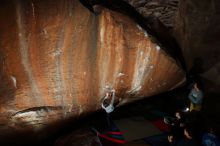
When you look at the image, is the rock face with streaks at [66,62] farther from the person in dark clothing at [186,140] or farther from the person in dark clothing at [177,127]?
the person in dark clothing at [186,140]

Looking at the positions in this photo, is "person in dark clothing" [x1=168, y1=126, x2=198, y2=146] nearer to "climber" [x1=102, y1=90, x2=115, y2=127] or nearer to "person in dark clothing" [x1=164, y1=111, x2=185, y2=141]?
"person in dark clothing" [x1=164, y1=111, x2=185, y2=141]

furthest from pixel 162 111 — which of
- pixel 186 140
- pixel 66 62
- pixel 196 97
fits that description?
pixel 66 62

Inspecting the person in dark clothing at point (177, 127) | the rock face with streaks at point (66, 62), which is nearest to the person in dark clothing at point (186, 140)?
the person in dark clothing at point (177, 127)

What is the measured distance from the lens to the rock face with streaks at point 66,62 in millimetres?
5496

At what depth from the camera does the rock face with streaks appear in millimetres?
5496

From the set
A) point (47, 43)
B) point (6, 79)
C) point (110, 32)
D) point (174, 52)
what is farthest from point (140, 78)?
point (6, 79)

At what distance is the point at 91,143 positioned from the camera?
22.5 ft

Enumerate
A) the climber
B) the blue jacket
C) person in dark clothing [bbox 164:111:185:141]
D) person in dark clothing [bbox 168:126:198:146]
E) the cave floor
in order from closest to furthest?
person in dark clothing [bbox 168:126:198:146] → person in dark clothing [bbox 164:111:185:141] → the blue jacket → the climber → the cave floor

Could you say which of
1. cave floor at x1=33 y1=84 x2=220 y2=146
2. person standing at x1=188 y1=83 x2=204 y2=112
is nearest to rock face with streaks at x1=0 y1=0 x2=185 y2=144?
cave floor at x1=33 y1=84 x2=220 y2=146

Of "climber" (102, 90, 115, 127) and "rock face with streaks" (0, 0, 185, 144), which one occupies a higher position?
"rock face with streaks" (0, 0, 185, 144)

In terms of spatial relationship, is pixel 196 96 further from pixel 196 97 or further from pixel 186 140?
pixel 186 140

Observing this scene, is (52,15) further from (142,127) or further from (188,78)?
(188,78)

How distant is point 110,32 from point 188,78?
3235 millimetres

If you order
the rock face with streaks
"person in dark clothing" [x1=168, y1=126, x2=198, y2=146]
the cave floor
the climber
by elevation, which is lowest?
the cave floor
